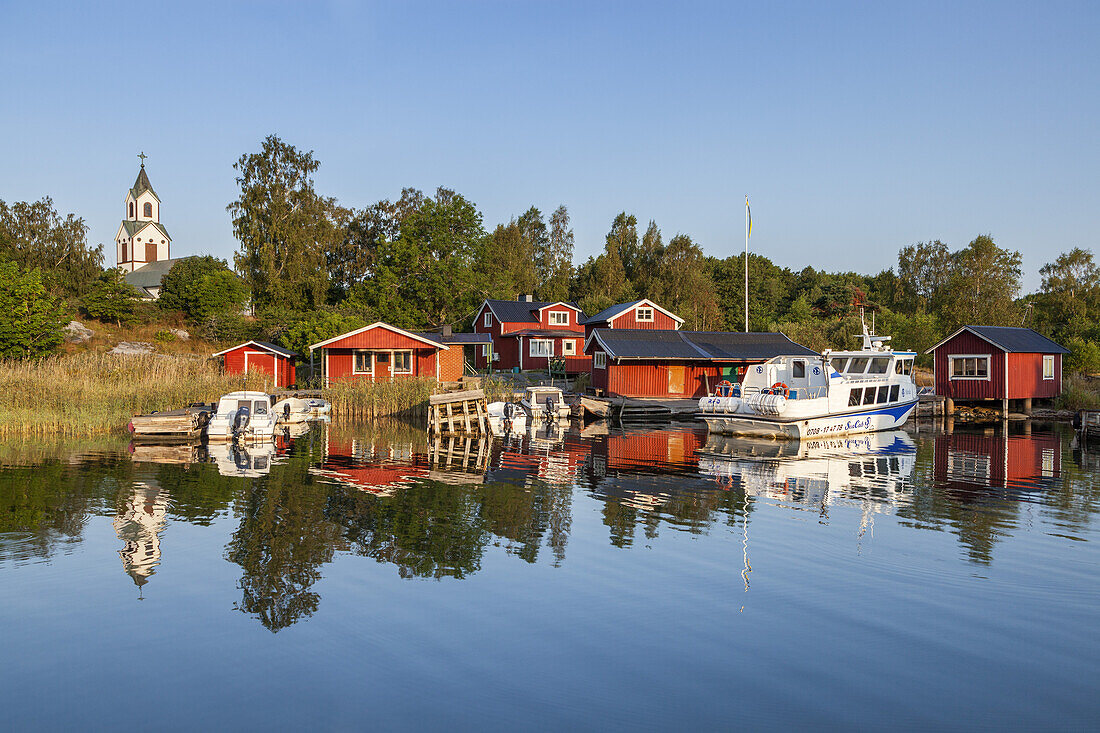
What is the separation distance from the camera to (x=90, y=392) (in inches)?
1240

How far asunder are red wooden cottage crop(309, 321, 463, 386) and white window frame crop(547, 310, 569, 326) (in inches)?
483

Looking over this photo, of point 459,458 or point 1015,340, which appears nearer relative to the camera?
point 459,458

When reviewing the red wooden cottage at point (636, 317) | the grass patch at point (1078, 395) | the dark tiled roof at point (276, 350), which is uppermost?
the red wooden cottage at point (636, 317)

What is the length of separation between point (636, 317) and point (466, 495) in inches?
1604

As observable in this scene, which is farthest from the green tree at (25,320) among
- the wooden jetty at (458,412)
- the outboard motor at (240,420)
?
the wooden jetty at (458,412)

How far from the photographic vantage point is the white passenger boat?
30.1 m

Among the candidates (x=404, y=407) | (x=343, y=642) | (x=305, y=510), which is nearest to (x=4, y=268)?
(x=404, y=407)

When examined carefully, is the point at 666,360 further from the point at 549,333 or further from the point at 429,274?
the point at 429,274

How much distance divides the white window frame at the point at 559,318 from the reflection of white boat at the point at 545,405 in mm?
23924

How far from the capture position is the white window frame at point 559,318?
61188 mm

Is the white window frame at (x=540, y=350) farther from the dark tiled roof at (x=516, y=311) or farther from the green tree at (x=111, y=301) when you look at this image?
the green tree at (x=111, y=301)

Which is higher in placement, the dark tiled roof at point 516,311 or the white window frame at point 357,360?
the dark tiled roof at point 516,311

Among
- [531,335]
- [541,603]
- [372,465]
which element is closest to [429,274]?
[531,335]

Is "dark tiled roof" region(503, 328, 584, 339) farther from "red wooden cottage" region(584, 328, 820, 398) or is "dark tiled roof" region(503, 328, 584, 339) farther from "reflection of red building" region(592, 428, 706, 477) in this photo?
"reflection of red building" region(592, 428, 706, 477)
